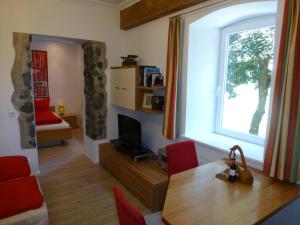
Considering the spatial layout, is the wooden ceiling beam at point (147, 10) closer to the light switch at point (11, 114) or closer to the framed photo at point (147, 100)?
the framed photo at point (147, 100)

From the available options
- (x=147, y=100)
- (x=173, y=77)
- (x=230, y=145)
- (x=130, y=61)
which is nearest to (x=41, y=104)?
(x=130, y=61)

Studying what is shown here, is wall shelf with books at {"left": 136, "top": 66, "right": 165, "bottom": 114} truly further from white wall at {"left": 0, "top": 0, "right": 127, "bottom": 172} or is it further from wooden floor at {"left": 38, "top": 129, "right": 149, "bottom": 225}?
wooden floor at {"left": 38, "top": 129, "right": 149, "bottom": 225}

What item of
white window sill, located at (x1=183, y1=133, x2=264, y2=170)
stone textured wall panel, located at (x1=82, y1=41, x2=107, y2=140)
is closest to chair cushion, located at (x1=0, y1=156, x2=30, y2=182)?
stone textured wall panel, located at (x1=82, y1=41, x2=107, y2=140)

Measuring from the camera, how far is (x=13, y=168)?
255 cm

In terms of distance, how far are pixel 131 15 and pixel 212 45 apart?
4.82 ft

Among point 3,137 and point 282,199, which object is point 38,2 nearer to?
point 3,137

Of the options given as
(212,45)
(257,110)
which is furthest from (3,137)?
(257,110)

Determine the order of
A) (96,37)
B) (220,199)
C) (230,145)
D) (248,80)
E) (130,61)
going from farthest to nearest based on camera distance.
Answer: (96,37) < (130,61) < (248,80) < (230,145) < (220,199)

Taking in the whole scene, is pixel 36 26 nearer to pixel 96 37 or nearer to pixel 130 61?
pixel 96 37

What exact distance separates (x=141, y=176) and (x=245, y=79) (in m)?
1.75

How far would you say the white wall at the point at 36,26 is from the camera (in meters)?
3.01

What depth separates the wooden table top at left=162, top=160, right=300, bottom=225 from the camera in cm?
126

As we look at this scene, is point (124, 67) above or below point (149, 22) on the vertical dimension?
below

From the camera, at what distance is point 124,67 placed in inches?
135
